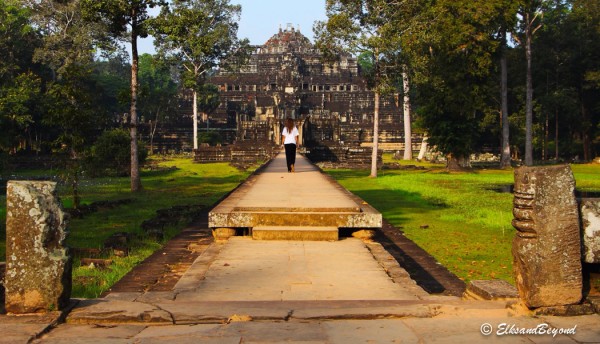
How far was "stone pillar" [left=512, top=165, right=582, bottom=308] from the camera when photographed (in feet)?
14.9

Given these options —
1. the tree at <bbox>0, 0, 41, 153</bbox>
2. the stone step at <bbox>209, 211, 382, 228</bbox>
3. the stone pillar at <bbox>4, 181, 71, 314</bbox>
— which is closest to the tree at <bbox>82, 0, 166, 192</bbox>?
the tree at <bbox>0, 0, 41, 153</bbox>

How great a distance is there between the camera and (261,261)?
21.8 feet

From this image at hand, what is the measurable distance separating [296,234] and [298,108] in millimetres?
50519

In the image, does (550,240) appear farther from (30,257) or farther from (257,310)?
(30,257)

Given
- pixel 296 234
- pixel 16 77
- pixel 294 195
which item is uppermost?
pixel 16 77

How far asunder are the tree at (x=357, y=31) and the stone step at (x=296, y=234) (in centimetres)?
1747

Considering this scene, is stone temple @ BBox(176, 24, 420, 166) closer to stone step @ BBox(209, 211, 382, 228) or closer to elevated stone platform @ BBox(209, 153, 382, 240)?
elevated stone platform @ BBox(209, 153, 382, 240)

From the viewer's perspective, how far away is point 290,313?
448 cm

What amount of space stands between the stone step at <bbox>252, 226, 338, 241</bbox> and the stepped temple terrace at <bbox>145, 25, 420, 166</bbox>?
2945 cm

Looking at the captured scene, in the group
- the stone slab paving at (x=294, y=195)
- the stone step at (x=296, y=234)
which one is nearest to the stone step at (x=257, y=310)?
the stone step at (x=296, y=234)

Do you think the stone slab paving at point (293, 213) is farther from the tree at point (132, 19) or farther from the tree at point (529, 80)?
the tree at point (529, 80)

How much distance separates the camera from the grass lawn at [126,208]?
7613 millimetres

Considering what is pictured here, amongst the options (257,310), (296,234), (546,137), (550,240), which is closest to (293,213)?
(296,234)

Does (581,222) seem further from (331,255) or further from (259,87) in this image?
(259,87)
